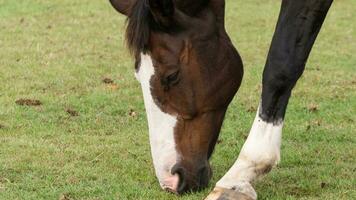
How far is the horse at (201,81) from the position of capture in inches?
170

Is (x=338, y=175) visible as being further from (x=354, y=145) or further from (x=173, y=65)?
(x=173, y=65)

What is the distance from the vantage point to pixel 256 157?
14.1ft

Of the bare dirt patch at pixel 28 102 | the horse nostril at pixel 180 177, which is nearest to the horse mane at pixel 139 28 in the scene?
the horse nostril at pixel 180 177

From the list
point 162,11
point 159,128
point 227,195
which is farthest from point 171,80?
point 227,195

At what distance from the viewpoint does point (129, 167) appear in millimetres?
5352

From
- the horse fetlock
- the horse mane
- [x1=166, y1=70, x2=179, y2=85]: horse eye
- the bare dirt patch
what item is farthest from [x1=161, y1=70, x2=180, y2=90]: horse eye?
the bare dirt patch

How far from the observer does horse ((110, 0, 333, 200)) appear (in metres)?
4.31

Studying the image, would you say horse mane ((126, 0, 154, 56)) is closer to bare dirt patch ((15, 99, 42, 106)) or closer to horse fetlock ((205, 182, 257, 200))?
horse fetlock ((205, 182, 257, 200))

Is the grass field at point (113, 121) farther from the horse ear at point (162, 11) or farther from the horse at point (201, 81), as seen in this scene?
the horse ear at point (162, 11)

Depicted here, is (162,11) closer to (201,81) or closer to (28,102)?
(201,81)

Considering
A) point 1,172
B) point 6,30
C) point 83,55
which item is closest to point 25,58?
point 83,55

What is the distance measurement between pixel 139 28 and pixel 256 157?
0.96 metres

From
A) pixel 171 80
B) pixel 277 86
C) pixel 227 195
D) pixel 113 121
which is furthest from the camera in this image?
pixel 113 121

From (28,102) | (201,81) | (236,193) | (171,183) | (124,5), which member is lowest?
(28,102)
